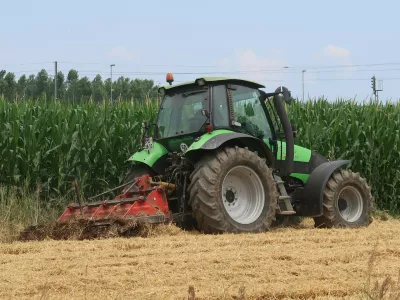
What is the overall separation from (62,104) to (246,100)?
422cm

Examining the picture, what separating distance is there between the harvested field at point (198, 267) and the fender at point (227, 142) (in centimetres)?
102

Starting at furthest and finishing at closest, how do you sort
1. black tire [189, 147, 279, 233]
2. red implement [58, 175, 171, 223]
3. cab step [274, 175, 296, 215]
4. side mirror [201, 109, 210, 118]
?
1. cab step [274, 175, 296, 215]
2. side mirror [201, 109, 210, 118]
3. black tire [189, 147, 279, 233]
4. red implement [58, 175, 171, 223]

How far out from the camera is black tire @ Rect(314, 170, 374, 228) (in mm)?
9352

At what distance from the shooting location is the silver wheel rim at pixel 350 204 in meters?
9.81

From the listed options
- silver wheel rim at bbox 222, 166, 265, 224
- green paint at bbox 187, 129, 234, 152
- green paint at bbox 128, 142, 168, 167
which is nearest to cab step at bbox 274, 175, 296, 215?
silver wheel rim at bbox 222, 166, 265, 224

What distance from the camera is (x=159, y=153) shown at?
29.4 feet

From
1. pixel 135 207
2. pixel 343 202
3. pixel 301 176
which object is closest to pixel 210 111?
pixel 135 207

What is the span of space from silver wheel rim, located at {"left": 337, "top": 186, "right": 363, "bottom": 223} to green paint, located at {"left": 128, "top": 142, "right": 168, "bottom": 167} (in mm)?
2746

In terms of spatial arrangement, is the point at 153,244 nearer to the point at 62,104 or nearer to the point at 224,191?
the point at 224,191

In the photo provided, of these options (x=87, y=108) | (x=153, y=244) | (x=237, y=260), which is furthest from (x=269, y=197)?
(x=87, y=108)

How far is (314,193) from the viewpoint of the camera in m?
9.24

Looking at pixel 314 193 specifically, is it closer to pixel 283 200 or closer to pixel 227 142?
pixel 283 200

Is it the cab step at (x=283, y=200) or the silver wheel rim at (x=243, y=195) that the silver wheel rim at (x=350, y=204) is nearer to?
the cab step at (x=283, y=200)

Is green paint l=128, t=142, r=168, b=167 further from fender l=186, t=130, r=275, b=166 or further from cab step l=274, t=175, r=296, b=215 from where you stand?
cab step l=274, t=175, r=296, b=215
